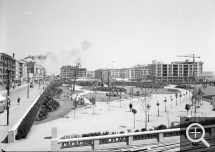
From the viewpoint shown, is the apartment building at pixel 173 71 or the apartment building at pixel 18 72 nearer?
the apartment building at pixel 18 72

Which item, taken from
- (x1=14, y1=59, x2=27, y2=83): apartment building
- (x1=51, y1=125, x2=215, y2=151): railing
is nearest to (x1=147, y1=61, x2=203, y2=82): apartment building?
(x1=14, y1=59, x2=27, y2=83): apartment building

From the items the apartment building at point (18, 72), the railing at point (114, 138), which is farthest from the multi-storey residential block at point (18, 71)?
the railing at point (114, 138)

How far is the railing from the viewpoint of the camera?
1126 cm

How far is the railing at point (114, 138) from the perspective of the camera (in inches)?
443

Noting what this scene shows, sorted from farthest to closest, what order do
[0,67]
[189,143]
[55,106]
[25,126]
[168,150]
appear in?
[0,67] < [55,106] < [25,126] < [189,143] < [168,150]

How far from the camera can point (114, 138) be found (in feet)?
39.9

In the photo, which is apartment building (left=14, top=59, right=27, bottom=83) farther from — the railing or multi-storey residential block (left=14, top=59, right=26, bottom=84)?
the railing

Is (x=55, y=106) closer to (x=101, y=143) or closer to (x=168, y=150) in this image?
(x=101, y=143)

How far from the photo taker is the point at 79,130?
17.4 metres

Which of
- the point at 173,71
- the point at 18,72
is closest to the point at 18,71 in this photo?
the point at 18,72

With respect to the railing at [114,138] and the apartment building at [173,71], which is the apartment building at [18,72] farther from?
the railing at [114,138]

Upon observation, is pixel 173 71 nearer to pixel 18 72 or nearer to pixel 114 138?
pixel 18 72

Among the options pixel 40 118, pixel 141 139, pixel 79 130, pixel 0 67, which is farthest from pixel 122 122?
pixel 0 67

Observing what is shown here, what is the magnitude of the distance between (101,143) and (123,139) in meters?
1.57
